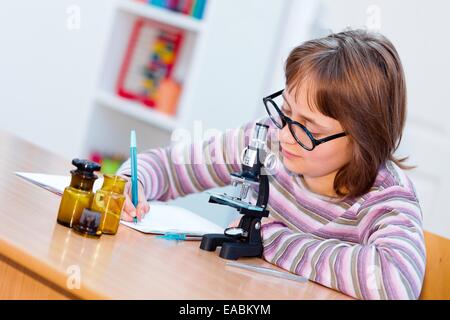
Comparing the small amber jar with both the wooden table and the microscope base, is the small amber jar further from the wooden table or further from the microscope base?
the microscope base

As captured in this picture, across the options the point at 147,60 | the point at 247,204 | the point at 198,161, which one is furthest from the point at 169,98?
the point at 247,204

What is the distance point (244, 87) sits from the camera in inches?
145

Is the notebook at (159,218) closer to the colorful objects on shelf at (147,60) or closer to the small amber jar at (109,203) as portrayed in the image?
the small amber jar at (109,203)

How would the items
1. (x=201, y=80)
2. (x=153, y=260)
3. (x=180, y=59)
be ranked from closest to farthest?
(x=153, y=260)
(x=201, y=80)
(x=180, y=59)

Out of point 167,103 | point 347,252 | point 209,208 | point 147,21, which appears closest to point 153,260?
point 347,252

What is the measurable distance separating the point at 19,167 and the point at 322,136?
72 cm

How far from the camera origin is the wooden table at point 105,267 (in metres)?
1.16

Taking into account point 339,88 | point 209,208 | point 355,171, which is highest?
point 339,88

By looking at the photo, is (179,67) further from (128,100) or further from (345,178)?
(345,178)

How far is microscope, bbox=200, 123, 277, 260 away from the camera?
5.02ft

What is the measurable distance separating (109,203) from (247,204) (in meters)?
0.28

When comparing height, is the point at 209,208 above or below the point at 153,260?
below

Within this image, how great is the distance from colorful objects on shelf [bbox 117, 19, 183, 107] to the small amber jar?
2.48 metres
